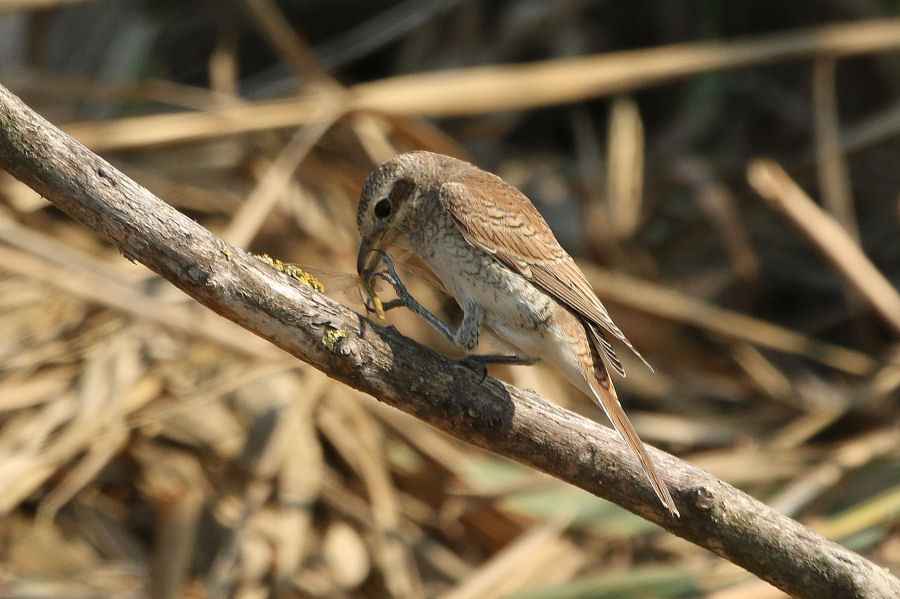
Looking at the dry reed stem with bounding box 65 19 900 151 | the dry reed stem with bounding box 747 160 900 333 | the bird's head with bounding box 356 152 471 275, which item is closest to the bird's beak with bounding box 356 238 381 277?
the bird's head with bounding box 356 152 471 275

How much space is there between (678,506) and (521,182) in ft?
14.2

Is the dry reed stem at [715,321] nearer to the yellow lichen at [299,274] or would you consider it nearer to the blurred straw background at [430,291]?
the blurred straw background at [430,291]

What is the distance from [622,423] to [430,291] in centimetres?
302

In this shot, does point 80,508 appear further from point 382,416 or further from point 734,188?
point 734,188

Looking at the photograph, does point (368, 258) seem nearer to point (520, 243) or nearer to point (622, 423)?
point (520, 243)

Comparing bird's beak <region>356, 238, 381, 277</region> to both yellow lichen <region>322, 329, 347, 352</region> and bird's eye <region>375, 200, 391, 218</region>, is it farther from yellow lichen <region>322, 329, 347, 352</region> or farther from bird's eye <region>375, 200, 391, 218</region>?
yellow lichen <region>322, 329, 347, 352</region>

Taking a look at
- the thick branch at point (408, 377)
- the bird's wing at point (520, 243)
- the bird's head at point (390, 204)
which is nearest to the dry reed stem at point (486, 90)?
the bird's head at point (390, 204)

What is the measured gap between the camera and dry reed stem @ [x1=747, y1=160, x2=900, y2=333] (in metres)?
4.58

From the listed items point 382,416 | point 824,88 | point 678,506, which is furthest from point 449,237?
point 824,88

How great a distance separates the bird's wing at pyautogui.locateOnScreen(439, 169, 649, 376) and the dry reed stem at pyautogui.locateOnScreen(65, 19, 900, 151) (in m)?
1.72

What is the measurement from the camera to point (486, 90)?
4848 millimetres

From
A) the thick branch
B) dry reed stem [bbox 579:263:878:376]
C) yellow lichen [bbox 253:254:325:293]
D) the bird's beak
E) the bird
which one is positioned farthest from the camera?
dry reed stem [bbox 579:263:878:376]

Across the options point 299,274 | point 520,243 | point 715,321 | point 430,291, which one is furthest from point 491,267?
point 715,321

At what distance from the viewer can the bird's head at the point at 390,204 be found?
3.02 meters
